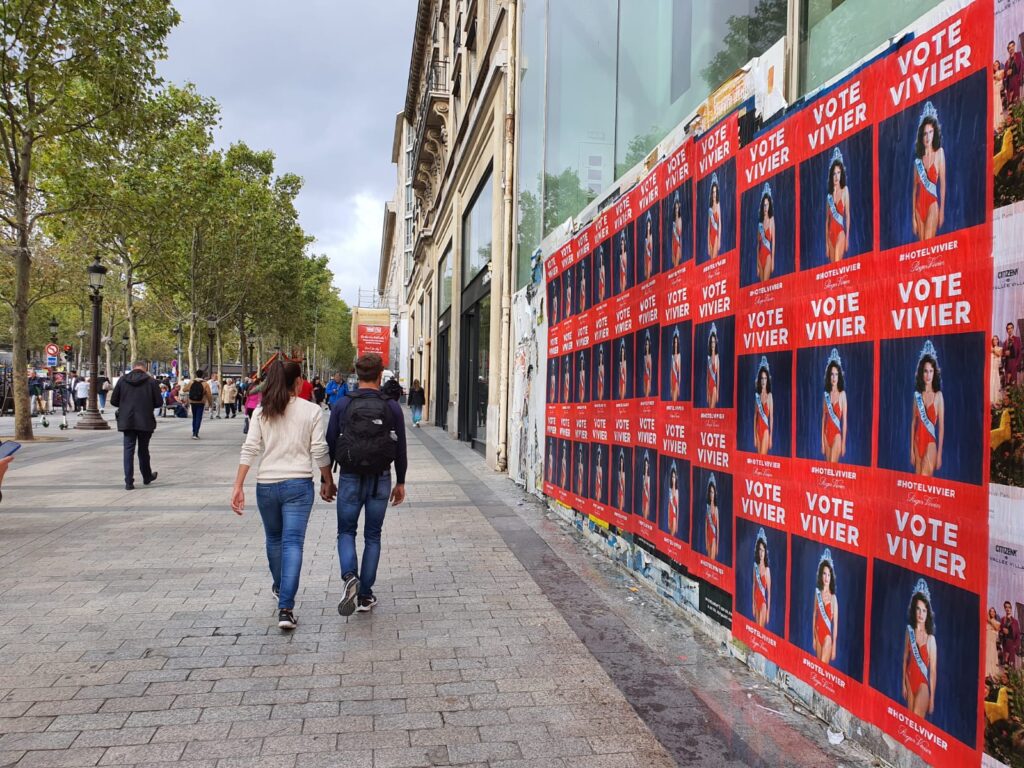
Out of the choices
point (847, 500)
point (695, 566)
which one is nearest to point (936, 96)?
point (847, 500)

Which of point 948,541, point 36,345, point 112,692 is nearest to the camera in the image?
point 948,541

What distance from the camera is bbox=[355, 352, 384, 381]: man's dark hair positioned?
4730 mm

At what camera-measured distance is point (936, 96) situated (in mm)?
2703

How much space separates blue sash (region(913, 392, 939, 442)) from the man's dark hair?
306 cm

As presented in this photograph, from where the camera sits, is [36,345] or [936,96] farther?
[36,345]

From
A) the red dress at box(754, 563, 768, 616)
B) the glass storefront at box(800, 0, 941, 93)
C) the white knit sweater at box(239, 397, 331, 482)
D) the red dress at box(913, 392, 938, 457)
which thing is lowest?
the red dress at box(754, 563, 768, 616)

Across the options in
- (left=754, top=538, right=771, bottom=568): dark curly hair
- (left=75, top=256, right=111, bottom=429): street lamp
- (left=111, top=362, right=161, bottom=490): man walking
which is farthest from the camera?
(left=75, top=256, right=111, bottom=429): street lamp

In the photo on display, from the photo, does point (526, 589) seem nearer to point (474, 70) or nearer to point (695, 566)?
point (695, 566)

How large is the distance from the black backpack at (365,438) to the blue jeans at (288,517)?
0.98ft

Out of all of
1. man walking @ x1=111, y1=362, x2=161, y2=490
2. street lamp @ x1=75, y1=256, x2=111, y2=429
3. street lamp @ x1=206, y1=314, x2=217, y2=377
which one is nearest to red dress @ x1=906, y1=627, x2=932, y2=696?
man walking @ x1=111, y1=362, x2=161, y2=490

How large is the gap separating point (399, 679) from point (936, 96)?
3463mm

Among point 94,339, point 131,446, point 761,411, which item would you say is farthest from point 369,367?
point 94,339

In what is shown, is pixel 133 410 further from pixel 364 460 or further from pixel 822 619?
pixel 822 619

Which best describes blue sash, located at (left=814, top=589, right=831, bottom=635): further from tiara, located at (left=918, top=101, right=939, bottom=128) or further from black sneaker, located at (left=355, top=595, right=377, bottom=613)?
black sneaker, located at (left=355, top=595, right=377, bottom=613)
